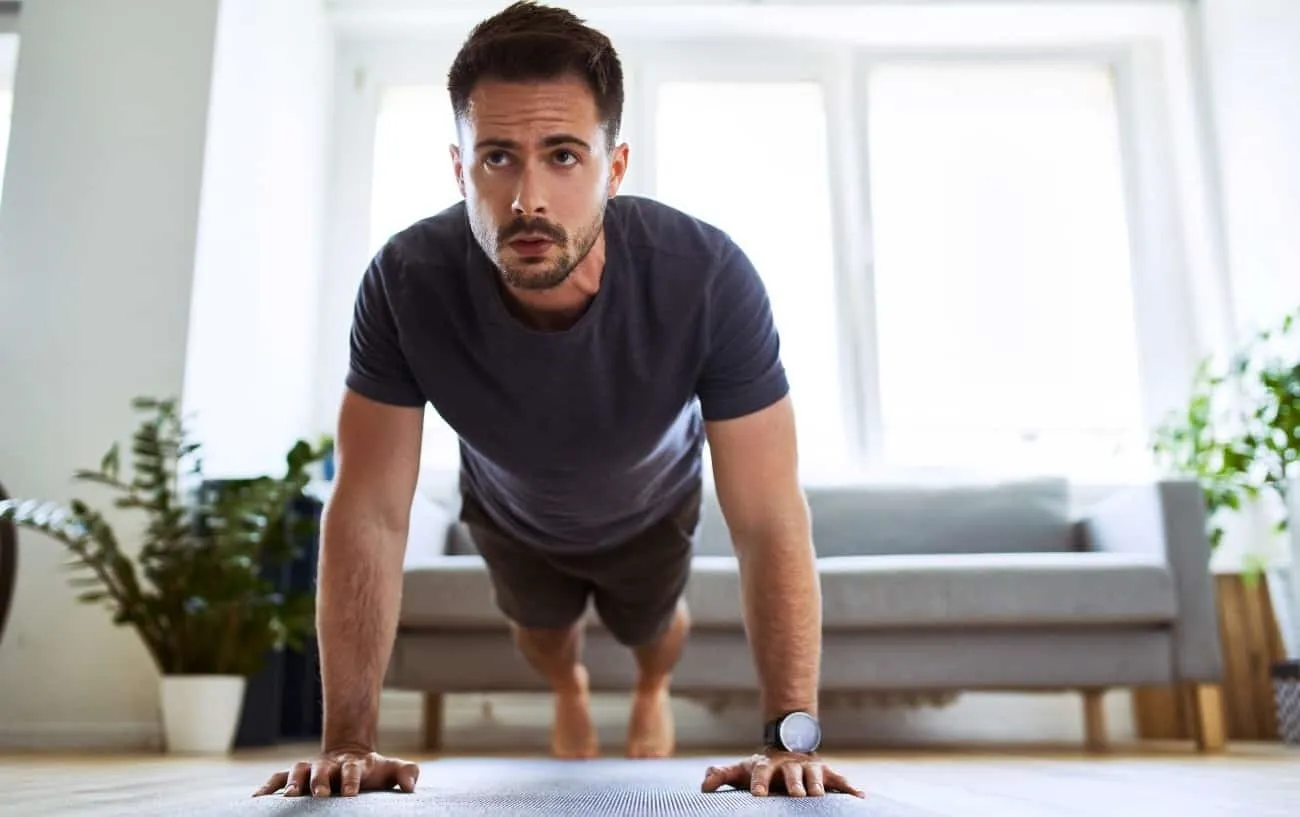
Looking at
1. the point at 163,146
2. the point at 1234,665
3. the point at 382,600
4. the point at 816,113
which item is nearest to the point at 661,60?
the point at 816,113

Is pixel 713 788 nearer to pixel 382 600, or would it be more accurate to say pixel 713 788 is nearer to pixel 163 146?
pixel 382 600

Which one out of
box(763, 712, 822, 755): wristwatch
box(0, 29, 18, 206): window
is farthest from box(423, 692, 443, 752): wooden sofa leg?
box(0, 29, 18, 206): window

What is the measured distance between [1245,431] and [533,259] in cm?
284

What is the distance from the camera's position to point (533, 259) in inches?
48.8

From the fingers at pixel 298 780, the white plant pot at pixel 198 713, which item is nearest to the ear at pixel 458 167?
the fingers at pixel 298 780

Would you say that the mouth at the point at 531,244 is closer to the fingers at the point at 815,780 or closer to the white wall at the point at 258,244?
the fingers at the point at 815,780

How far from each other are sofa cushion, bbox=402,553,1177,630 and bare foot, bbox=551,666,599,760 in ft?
0.95

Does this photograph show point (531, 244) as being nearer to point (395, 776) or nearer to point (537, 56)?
point (537, 56)

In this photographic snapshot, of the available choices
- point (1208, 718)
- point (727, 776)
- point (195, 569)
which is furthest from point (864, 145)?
point (727, 776)

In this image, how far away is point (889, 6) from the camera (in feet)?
12.8

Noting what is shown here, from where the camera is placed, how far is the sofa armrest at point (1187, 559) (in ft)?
8.17

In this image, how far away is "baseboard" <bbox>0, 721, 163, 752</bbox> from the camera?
2.71 m

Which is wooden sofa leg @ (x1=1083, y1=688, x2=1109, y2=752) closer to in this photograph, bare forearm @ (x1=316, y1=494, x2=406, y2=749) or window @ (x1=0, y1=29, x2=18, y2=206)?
bare forearm @ (x1=316, y1=494, x2=406, y2=749)

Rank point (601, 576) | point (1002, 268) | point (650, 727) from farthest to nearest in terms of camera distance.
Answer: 1. point (1002, 268)
2. point (650, 727)
3. point (601, 576)
